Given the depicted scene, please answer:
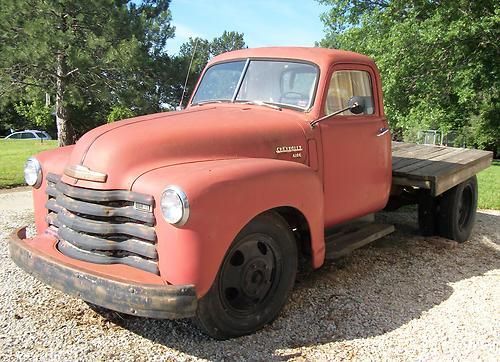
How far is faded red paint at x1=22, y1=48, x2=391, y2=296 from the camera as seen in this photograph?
3033 millimetres

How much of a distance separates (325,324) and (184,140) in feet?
5.42

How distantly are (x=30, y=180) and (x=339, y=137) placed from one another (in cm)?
256

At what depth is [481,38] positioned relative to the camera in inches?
704

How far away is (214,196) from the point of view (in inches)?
119

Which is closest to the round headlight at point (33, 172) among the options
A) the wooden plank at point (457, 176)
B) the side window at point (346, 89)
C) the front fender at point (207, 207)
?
the front fender at point (207, 207)

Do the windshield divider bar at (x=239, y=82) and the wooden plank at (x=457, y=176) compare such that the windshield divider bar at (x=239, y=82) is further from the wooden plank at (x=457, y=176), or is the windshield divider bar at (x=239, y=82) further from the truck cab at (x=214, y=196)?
the wooden plank at (x=457, y=176)

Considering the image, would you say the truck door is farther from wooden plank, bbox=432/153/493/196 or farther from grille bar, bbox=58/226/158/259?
grille bar, bbox=58/226/158/259

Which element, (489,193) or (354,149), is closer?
(354,149)

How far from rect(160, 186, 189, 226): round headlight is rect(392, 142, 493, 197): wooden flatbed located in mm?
3213

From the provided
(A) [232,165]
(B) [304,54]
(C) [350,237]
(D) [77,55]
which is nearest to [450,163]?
(C) [350,237]

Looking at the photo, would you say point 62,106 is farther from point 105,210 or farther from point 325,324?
point 325,324

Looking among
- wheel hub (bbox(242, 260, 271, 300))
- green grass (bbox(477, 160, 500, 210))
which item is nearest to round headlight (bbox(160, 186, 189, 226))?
wheel hub (bbox(242, 260, 271, 300))

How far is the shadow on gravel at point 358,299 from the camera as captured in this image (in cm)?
345

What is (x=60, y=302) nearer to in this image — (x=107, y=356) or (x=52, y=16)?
(x=107, y=356)
